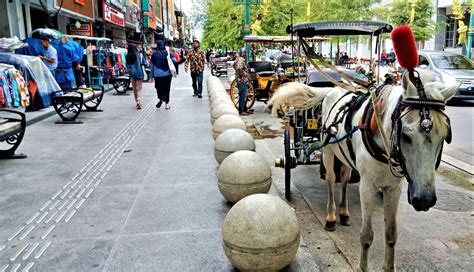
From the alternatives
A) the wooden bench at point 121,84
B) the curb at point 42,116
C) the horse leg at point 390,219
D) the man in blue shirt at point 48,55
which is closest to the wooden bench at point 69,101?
the curb at point 42,116

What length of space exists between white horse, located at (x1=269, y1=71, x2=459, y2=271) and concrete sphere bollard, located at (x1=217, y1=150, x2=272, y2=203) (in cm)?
80

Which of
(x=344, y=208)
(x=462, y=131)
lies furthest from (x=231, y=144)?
(x=462, y=131)

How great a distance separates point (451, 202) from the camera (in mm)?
5848

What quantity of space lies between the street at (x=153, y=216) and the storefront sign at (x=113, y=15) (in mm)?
17459

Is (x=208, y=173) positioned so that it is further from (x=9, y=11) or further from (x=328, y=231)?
(x=9, y=11)

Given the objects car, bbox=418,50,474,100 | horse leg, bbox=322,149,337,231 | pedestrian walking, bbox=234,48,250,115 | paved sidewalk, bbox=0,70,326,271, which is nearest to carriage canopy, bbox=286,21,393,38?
horse leg, bbox=322,149,337,231

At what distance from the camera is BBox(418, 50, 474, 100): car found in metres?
15.1

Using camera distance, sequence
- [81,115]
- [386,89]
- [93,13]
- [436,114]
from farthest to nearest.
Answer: [93,13]
[81,115]
[386,89]
[436,114]

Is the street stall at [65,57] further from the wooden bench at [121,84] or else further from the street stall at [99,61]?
the wooden bench at [121,84]

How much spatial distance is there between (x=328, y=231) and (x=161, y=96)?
401 inches

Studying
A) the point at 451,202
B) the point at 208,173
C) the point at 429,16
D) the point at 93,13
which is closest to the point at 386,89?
the point at 451,202

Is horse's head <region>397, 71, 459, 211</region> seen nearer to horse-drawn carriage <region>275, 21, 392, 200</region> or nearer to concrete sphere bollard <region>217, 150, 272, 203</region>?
horse-drawn carriage <region>275, 21, 392, 200</region>

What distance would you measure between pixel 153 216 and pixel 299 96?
2.41 m

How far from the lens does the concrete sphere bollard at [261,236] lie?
361cm
